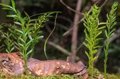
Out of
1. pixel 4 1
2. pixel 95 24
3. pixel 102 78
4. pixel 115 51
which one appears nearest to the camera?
pixel 95 24

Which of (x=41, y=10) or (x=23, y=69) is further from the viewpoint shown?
(x=41, y=10)

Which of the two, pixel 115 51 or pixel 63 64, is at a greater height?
pixel 63 64

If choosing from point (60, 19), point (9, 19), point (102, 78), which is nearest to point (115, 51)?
point (60, 19)

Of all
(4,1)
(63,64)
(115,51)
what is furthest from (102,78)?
(115,51)

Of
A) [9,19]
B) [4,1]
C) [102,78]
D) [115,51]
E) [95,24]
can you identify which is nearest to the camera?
[95,24]

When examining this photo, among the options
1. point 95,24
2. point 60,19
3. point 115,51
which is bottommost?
point 115,51

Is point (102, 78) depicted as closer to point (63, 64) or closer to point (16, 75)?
point (63, 64)

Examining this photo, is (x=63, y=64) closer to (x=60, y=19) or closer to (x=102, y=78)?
(x=102, y=78)

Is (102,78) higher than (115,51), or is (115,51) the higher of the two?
(102,78)

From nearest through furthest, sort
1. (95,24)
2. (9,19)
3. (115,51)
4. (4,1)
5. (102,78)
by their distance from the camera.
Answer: (95,24) → (102,78) → (4,1) → (9,19) → (115,51)
